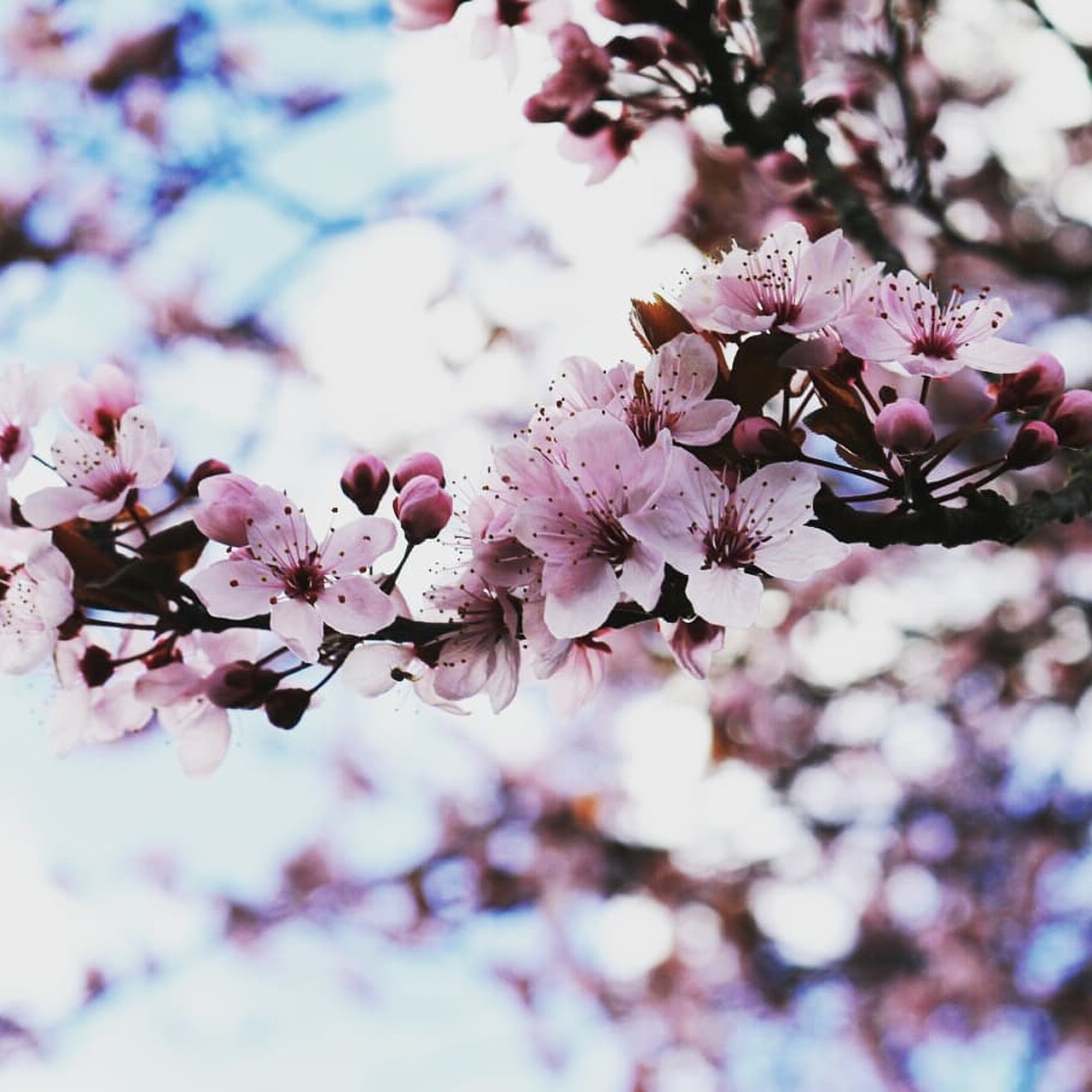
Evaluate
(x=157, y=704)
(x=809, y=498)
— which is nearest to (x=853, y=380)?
(x=809, y=498)

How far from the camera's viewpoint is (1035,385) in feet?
3.61

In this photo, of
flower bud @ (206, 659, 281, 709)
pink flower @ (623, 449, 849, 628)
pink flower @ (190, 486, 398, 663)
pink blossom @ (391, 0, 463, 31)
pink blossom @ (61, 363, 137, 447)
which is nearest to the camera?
pink flower @ (623, 449, 849, 628)

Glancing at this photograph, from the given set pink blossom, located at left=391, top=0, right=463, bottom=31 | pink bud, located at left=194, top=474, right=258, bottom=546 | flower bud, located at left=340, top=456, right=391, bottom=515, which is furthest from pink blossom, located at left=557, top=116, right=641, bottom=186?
pink bud, located at left=194, top=474, right=258, bottom=546

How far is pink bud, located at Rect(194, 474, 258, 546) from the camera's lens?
1080 mm

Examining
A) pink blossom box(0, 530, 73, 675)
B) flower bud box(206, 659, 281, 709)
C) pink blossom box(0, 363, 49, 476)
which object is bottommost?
flower bud box(206, 659, 281, 709)

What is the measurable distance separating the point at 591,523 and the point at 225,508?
0.34 m

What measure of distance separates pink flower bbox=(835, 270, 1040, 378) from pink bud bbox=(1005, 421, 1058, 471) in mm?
64

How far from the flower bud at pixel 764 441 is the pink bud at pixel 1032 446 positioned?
219 millimetres

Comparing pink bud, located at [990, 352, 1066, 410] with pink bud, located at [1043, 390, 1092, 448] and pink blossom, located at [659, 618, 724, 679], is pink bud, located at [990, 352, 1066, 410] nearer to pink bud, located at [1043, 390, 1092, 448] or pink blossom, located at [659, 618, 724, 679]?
pink bud, located at [1043, 390, 1092, 448]

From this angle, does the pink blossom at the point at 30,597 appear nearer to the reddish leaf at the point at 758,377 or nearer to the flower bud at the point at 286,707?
the flower bud at the point at 286,707

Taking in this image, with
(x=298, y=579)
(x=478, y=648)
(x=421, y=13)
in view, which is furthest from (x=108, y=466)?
(x=421, y=13)

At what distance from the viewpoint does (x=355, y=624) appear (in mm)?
1072

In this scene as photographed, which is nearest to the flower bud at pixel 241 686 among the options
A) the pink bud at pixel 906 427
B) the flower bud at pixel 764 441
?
the flower bud at pixel 764 441

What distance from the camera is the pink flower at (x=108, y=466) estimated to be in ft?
3.62
